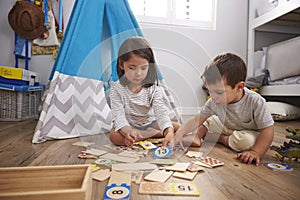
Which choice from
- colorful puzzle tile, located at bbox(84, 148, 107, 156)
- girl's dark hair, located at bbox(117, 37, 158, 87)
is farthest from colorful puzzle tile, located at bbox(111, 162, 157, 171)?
girl's dark hair, located at bbox(117, 37, 158, 87)

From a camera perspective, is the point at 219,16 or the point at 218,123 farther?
the point at 219,16

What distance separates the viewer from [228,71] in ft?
2.23

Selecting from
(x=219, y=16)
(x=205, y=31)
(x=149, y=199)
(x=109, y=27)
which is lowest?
(x=149, y=199)

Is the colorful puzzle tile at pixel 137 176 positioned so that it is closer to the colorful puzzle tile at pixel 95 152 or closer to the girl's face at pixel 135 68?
the colorful puzzle tile at pixel 95 152

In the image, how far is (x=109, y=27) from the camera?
1.26 m

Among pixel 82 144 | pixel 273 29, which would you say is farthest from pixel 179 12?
pixel 82 144

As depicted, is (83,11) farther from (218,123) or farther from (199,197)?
(199,197)

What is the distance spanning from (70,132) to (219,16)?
1.55 meters

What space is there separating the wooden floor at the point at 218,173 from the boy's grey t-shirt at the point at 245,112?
10cm

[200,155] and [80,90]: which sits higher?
[80,90]

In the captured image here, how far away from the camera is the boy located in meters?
0.68

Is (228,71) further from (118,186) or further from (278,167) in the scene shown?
(118,186)

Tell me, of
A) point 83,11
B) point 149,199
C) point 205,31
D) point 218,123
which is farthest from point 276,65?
point 149,199

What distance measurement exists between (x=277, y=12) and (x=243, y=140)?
49.5 inches
